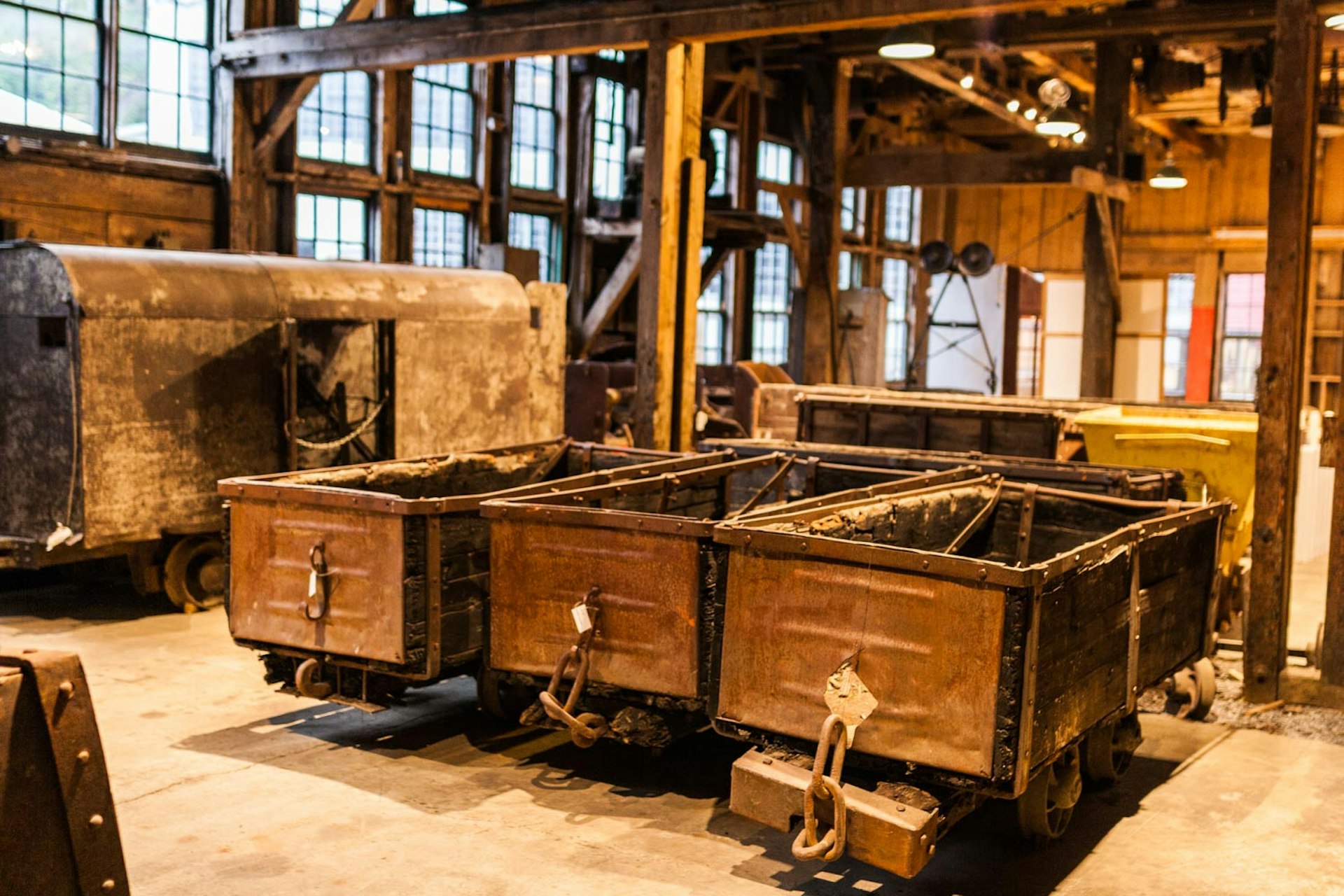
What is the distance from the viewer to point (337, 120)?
43.1 ft

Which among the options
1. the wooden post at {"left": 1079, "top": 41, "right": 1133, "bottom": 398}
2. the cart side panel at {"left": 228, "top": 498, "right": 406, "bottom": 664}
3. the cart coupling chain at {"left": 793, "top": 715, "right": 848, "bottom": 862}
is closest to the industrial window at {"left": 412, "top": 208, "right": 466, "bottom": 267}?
the wooden post at {"left": 1079, "top": 41, "right": 1133, "bottom": 398}

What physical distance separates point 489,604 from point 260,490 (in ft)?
3.76

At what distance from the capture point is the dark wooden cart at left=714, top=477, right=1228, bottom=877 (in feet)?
13.0

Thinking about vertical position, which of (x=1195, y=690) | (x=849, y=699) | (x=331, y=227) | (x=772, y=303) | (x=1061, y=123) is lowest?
(x=1195, y=690)

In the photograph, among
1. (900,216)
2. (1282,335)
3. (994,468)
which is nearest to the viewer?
(1282,335)

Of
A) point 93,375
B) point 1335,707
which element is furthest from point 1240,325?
point 93,375

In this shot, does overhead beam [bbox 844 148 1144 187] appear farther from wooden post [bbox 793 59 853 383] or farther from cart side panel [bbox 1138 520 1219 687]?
cart side panel [bbox 1138 520 1219 687]

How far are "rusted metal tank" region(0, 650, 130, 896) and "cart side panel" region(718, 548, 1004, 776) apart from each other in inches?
98.2

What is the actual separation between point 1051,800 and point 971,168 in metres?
10.1

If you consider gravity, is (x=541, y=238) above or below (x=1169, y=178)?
below

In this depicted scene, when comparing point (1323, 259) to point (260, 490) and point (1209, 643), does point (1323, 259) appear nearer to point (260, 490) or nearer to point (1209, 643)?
point (1209, 643)

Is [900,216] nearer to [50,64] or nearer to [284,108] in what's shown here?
[284,108]

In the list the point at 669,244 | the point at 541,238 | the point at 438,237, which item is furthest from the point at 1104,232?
the point at 438,237

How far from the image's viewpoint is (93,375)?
7.79 metres
